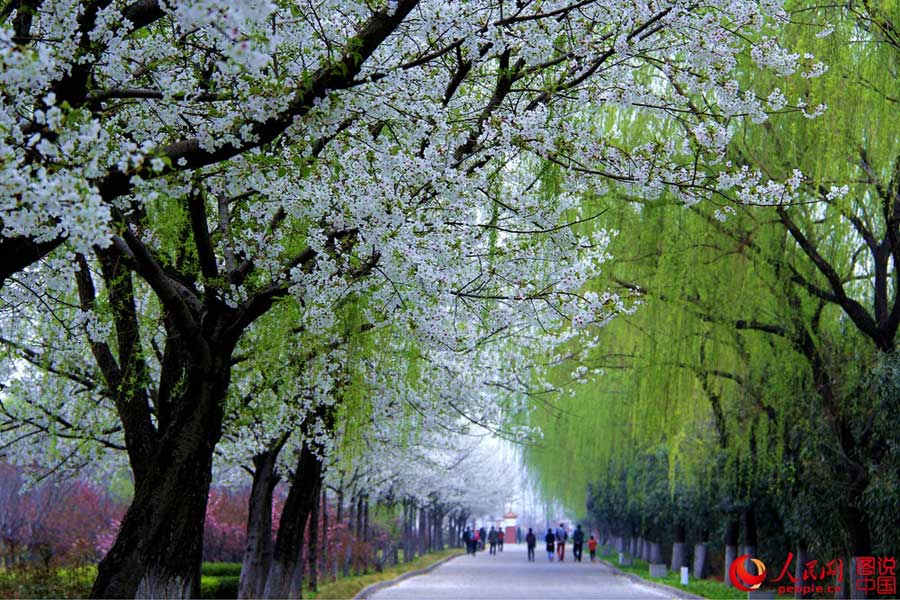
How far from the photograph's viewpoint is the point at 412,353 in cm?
854

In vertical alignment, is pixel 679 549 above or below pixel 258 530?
below

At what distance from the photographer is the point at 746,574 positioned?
20.1 metres

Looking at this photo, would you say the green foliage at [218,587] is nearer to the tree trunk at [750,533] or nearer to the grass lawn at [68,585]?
the grass lawn at [68,585]

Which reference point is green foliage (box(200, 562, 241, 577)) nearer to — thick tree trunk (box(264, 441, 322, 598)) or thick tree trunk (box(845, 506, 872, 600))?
thick tree trunk (box(264, 441, 322, 598))

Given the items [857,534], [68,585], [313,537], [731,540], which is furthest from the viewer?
[731,540]

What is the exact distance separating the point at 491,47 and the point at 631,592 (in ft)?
63.3

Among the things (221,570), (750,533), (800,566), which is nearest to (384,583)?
(221,570)

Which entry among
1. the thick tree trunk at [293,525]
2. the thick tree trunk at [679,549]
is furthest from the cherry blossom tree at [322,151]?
the thick tree trunk at [679,549]

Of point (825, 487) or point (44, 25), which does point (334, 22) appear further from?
point (825, 487)

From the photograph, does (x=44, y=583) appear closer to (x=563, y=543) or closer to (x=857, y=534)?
(x=857, y=534)

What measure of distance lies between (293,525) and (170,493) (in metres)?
6.45

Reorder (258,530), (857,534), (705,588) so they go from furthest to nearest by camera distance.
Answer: (705,588) < (258,530) < (857,534)

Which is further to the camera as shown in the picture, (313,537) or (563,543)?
(563,543)

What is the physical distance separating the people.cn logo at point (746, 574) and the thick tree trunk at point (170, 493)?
1367 cm
